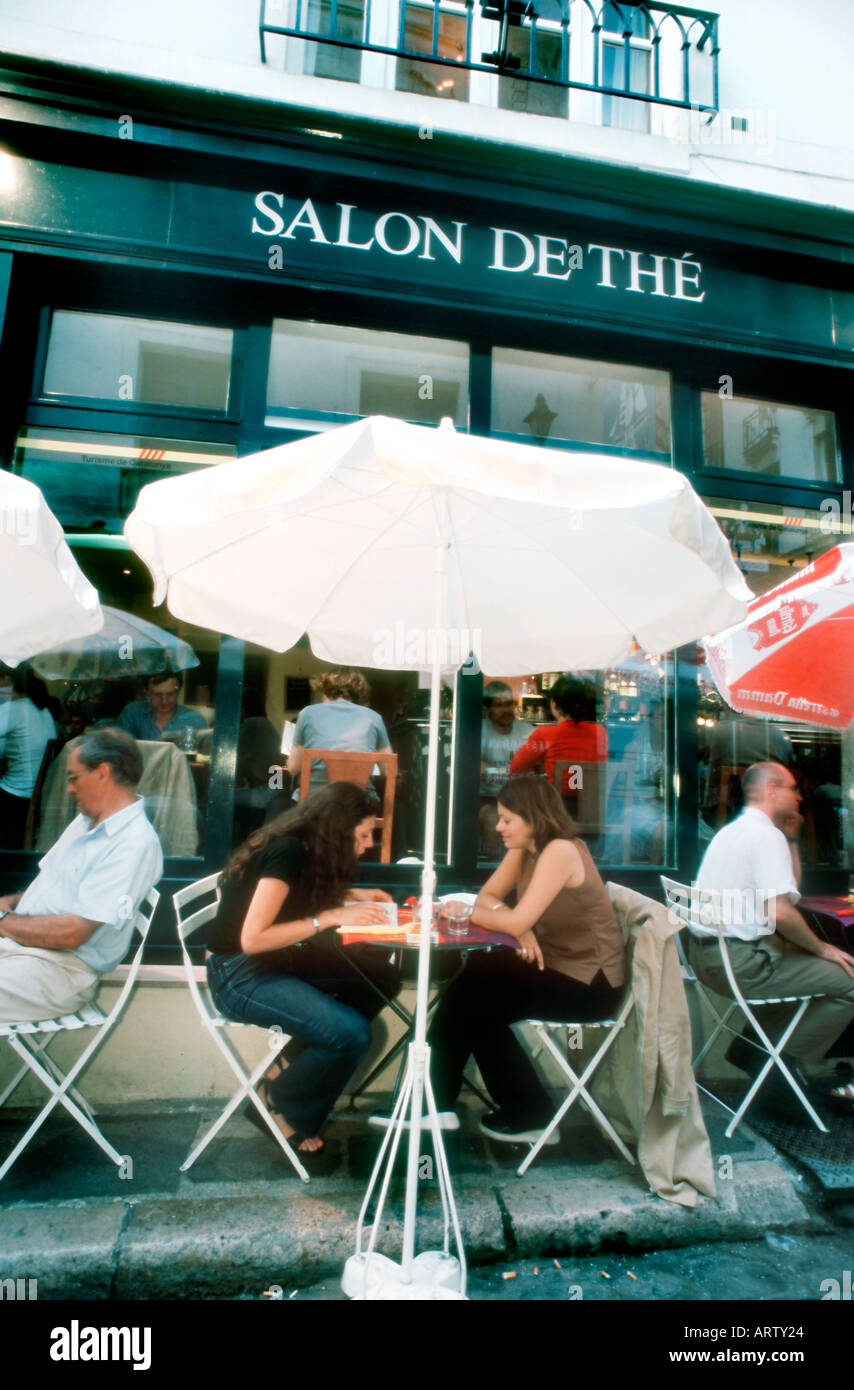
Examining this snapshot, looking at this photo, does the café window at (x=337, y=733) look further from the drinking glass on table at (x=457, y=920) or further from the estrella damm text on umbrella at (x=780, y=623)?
the estrella damm text on umbrella at (x=780, y=623)

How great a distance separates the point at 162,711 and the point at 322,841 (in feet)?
7.20

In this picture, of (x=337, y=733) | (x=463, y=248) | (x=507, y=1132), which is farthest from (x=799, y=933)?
(x=463, y=248)

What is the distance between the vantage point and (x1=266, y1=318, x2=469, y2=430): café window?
478 centimetres

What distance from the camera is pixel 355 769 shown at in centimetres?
455

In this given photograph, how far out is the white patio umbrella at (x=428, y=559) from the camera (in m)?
1.92

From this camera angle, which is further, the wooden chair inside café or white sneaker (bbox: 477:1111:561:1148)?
the wooden chair inside café

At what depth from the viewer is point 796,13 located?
18.6ft

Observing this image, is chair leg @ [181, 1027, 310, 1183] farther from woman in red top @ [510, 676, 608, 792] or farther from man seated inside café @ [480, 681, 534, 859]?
woman in red top @ [510, 676, 608, 792]

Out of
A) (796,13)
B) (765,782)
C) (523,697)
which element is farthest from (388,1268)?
(796,13)

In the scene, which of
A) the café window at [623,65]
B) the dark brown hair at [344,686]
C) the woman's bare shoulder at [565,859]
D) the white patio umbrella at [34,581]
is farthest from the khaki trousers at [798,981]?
the café window at [623,65]

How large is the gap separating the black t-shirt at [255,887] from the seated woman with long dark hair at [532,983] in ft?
2.60

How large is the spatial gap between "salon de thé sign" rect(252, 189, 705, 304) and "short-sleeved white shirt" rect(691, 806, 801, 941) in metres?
3.68

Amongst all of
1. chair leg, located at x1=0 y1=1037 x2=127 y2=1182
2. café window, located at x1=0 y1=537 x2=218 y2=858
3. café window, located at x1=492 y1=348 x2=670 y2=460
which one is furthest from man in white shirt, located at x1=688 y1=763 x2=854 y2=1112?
café window, located at x1=0 y1=537 x2=218 y2=858
